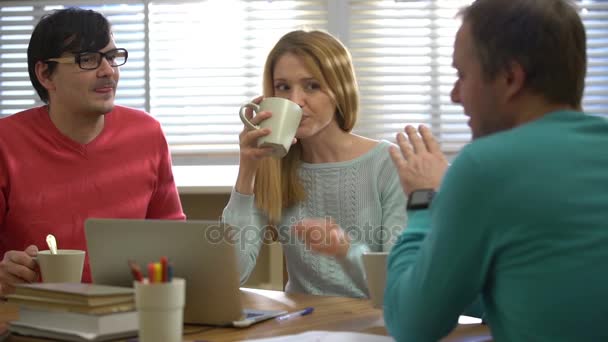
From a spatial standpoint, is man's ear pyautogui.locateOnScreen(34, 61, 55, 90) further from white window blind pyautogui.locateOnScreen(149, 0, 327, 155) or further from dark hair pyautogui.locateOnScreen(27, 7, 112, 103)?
white window blind pyautogui.locateOnScreen(149, 0, 327, 155)

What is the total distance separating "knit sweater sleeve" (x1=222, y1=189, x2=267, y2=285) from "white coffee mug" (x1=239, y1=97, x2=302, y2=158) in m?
0.21

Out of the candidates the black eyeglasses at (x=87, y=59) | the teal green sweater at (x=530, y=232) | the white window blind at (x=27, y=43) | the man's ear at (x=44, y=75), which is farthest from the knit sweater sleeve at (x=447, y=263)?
the white window blind at (x=27, y=43)

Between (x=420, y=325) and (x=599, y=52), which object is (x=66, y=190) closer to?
(x=420, y=325)

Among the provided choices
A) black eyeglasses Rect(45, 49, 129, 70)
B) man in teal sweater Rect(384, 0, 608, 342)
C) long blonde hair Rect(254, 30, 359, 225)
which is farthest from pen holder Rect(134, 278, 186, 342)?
black eyeglasses Rect(45, 49, 129, 70)

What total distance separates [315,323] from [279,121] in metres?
0.58

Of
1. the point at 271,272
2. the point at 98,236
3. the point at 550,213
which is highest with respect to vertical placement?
the point at 550,213

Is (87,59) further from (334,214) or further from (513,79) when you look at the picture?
(513,79)

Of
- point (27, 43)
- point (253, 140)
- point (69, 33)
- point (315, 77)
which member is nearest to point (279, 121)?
point (253, 140)

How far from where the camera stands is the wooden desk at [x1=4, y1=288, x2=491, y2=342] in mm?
1205

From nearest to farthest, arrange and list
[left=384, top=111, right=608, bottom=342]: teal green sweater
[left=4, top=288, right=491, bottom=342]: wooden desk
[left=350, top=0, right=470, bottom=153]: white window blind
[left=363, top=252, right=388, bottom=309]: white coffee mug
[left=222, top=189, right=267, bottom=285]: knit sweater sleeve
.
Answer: [left=384, top=111, right=608, bottom=342]: teal green sweater
[left=4, top=288, right=491, bottom=342]: wooden desk
[left=363, top=252, right=388, bottom=309]: white coffee mug
[left=222, top=189, right=267, bottom=285]: knit sweater sleeve
[left=350, top=0, right=470, bottom=153]: white window blind

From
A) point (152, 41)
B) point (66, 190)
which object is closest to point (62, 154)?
point (66, 190)

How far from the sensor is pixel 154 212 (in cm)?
219

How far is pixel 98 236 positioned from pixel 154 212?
977mm

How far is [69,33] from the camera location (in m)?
2.09
